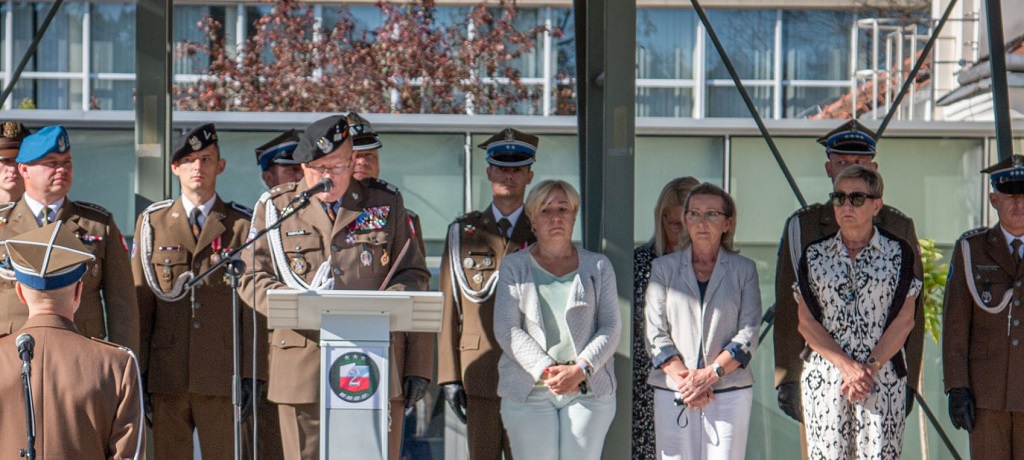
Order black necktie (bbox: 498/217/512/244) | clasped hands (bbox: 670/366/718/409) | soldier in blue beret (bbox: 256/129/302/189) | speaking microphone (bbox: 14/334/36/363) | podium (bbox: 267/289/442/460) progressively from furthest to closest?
soldier in blue beret (bbox: 256/129/302/189)
black necktie (bbox: 498/217/512/244)
clasped hands (bbox: 670/366/718/409)
podium (bbox: 267/289/442/460)
speaking microphone (bbox: 14/334/36/363)

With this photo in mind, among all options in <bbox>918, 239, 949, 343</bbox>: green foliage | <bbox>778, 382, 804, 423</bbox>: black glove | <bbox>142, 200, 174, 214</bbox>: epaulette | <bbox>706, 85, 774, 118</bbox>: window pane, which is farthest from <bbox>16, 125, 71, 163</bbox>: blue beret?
<bbox>706, 85, 774, 118</bbox>: window pane

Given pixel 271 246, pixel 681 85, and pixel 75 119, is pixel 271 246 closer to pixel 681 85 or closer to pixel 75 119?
pixel 75 119

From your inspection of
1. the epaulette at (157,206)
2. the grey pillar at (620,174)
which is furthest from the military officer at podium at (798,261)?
the epaulette at (157,206)

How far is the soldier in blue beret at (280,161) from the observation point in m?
6.27

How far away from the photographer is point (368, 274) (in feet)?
16.6

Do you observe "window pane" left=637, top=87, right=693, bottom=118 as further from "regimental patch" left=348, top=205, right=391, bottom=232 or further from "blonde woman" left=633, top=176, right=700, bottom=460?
"regimental patch" left=348, top=205, right=391, bottom=232

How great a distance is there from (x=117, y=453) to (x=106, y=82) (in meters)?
11.3

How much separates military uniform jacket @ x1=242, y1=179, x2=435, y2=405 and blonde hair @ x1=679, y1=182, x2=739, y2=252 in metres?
1.06

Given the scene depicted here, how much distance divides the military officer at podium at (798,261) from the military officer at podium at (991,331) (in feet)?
0.73

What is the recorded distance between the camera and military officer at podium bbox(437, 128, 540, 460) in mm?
5664

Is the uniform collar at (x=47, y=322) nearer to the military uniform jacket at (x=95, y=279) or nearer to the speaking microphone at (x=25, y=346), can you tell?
the speaking microphone at (x=25, y=346)

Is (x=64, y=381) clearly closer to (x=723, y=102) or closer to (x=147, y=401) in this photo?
(x=147, y=401)

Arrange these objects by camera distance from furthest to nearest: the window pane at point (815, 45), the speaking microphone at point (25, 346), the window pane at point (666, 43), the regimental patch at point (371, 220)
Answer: the window pane at point (815, 45) → the window pane at point (666, 43) → the regimental patch at point (371, 220) → the speaking microphone at point (25, 346)

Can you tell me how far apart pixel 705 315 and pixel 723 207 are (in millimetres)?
432
